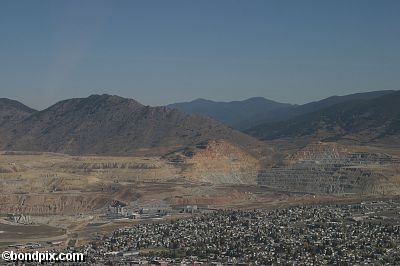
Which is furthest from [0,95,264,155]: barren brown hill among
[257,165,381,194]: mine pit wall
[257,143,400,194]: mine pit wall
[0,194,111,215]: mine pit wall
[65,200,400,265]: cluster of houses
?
[65,200,400,265]: cluster of houses

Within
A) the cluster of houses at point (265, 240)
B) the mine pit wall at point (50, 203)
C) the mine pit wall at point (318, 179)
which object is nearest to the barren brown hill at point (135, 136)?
the mine pit wall at point (318, 179)

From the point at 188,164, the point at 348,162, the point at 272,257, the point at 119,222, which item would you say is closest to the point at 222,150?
the point at 188,164

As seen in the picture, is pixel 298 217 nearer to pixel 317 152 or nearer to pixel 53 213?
pixel 53 213

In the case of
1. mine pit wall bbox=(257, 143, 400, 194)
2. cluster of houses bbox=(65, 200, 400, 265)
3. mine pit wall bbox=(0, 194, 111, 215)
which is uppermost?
mine pit wall bbox=(257, 143, 400, 194)

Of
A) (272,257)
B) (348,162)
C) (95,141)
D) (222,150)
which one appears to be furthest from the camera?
(95,141)

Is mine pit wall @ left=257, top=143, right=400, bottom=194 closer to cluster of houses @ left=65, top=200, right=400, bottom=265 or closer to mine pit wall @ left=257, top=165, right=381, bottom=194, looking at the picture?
mine pit wall @ left=257, top=165, right=381, bottom=194

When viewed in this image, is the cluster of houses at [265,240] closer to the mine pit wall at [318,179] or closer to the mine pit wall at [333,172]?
the mine pit wall at [333,172]

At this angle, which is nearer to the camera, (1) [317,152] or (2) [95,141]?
(1) [317,152]

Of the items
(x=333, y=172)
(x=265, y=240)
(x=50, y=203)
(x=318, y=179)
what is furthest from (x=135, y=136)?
(x=265, y=240)
